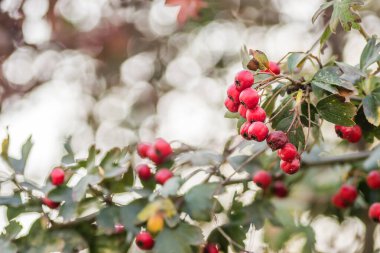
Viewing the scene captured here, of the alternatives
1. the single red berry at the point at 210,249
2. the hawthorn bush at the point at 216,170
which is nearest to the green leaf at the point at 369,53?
the hawthorn bush at the point at 216,170

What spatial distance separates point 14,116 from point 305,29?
1.79 m

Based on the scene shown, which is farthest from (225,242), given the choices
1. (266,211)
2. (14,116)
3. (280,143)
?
(14,116)

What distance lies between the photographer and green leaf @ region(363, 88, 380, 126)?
121 cm

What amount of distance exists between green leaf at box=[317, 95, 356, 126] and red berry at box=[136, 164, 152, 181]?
587mm

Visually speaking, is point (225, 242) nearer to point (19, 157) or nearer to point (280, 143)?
point (280, 143)

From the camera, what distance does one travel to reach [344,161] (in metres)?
1.83

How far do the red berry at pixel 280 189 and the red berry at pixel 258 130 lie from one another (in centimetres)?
73

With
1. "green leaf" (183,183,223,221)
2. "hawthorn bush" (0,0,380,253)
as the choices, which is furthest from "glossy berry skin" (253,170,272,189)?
"green leaf" (183,183,223,221)

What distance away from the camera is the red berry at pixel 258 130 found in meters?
1.14

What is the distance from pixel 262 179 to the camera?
1.73 metres

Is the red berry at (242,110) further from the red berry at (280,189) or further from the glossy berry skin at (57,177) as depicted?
the red berry at (280,189)

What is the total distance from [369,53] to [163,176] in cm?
64

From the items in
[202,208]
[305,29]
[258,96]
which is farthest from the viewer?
[305,29]

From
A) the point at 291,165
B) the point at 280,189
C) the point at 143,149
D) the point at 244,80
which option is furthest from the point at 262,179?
the point at 244,80
